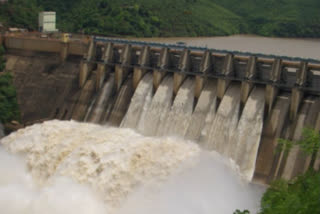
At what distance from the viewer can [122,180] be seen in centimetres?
2348

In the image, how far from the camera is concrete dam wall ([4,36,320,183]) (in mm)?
25703

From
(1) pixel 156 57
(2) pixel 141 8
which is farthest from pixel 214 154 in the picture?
(2) pixel 141 8

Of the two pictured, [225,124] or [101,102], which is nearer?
[225,124]

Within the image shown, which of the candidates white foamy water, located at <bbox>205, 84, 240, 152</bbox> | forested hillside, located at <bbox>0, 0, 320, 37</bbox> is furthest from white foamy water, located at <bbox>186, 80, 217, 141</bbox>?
forested hillside, located at <bbox>0, 0, 320, 37</bbox>

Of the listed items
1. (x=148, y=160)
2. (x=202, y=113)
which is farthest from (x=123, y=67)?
(x=148, y=160)

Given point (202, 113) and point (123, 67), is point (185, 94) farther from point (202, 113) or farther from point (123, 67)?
point (123, 67)

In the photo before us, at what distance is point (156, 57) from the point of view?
32.2 metres

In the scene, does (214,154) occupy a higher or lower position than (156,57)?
lower

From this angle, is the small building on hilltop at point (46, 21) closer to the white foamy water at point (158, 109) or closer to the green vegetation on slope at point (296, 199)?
the white foamy water at point (158, 109)

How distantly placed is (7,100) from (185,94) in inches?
502

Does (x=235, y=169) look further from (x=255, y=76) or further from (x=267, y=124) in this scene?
(x=255, y=76)

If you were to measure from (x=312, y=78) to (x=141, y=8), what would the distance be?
1591 inches

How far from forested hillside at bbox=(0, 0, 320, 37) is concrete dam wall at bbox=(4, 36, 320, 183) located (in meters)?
21.5

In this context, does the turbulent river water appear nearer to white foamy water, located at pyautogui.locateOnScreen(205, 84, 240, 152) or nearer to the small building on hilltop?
white foamy water, located at pyautogui.locateOnScreen(205, 84, 240, 152)
